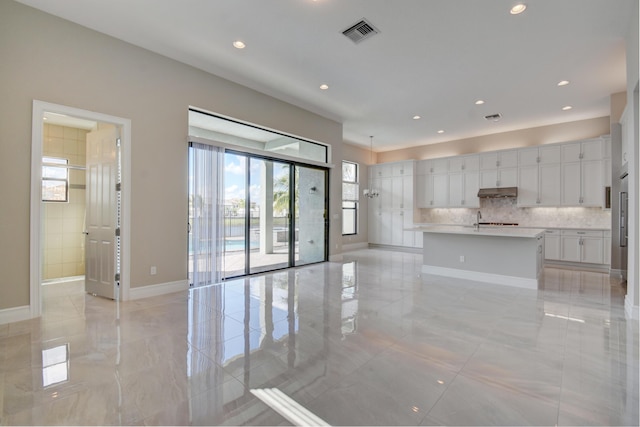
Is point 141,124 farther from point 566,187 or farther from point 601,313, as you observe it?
point 566,187

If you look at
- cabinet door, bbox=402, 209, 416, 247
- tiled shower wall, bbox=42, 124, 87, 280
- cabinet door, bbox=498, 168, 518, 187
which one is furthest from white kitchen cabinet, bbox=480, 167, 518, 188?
tiled shower wall, bbox=42, 124, 87, 280

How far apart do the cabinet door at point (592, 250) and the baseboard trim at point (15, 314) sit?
32.4 feet

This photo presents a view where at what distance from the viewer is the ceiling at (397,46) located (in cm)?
333

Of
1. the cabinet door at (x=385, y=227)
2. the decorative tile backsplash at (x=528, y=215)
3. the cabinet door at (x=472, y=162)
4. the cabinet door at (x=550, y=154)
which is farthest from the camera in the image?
the cabinet door at (x=385, y=227)

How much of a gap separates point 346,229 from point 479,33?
686 centimetres

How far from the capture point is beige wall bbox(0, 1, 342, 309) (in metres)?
3.23

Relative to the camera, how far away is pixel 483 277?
531cm

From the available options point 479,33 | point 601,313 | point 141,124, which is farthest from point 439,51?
point 141,124

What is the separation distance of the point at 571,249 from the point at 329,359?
713 centimetres

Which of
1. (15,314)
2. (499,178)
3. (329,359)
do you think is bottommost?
(329,359)

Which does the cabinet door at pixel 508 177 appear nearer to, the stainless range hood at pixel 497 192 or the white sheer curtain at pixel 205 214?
the stainless range hood at pixel 497 192

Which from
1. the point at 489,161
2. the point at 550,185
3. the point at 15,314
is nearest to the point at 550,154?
the point at 550,185

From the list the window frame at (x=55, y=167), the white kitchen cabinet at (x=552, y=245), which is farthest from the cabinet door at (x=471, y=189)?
the window frame at (x=55, y=167)

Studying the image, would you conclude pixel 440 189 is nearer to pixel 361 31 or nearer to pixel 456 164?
pixel 456 164
